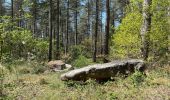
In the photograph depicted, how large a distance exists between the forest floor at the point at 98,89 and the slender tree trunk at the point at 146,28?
78.0 inches

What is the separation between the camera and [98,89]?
37.8 ft

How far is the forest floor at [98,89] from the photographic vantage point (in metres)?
10.5

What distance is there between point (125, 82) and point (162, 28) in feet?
15.4

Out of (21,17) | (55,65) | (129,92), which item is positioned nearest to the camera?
(129,92)

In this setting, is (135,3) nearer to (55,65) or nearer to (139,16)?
(139,16)

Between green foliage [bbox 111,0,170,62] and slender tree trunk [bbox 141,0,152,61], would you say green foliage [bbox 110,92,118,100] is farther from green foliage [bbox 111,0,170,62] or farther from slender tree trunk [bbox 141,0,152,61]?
slender tree trunk [bbox 141,0,152,61]

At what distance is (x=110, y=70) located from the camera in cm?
1341

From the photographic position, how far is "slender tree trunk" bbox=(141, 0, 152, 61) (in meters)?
16.1

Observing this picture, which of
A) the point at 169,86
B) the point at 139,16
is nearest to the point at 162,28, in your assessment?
the point at 139,16

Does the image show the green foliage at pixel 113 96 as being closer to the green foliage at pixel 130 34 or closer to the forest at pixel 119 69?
the forest at pixel 119 69

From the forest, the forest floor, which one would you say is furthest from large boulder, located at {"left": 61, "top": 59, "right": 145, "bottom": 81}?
the forest floor

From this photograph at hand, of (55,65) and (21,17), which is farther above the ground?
(21,17)

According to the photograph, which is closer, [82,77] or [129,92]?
[129,92]

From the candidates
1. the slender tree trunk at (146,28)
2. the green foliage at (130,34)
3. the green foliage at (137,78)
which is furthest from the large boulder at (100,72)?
the green foliage at (130,34)
